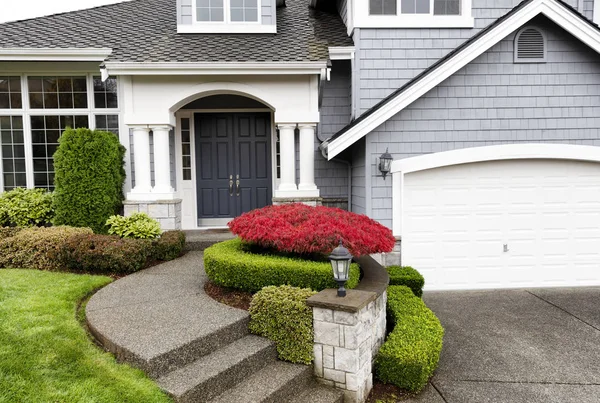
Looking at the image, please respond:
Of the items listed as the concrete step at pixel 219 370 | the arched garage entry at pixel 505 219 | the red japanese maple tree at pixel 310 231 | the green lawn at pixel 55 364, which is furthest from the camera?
the arched garage entry at pixel 505 219

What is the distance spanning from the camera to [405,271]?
7023mm

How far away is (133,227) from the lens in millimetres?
7520

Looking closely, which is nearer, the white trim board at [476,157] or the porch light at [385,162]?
the porch light at [385,162]

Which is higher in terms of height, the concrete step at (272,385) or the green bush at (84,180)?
the green bush at (84,180)

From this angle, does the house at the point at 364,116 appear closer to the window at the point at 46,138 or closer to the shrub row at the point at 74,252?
the window at the point at 46,138

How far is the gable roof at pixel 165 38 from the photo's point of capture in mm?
8164

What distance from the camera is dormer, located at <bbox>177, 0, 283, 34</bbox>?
905 cm

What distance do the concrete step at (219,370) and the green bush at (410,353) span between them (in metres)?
1.18

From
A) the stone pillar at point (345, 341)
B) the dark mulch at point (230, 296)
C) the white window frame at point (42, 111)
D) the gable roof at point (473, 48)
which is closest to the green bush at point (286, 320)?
the stone pillar at point (345, 341)

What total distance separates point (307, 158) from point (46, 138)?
5.78 m

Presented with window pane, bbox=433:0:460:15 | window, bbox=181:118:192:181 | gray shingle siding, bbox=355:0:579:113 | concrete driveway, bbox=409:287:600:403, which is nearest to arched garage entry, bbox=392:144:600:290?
concrete driveway, bbox=409:287:600:403

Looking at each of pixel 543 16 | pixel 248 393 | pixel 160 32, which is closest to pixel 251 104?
pixel 160 32

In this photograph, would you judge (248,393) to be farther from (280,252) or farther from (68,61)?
(68,61)

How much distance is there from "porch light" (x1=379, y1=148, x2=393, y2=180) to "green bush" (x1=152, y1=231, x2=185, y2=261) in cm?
383
